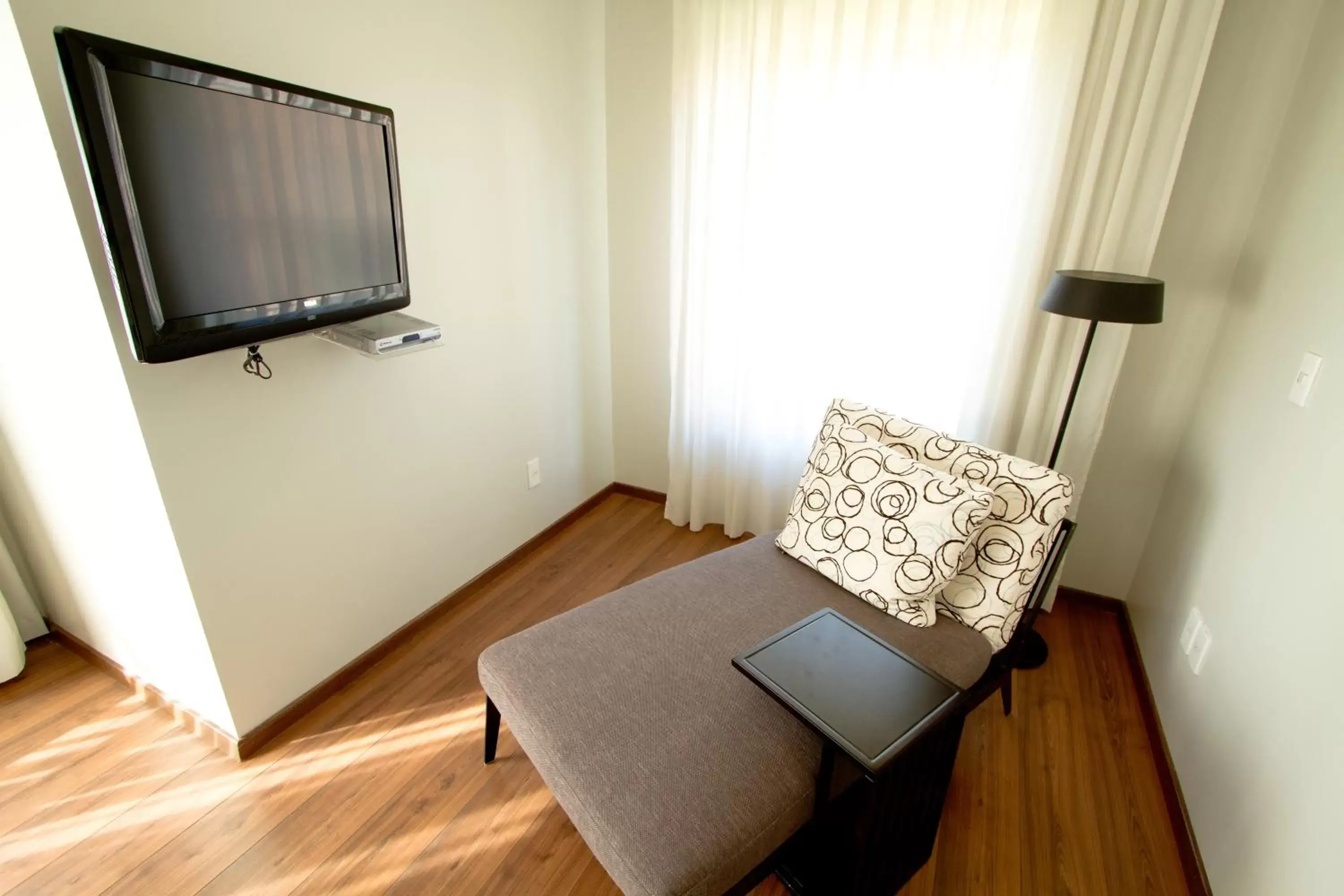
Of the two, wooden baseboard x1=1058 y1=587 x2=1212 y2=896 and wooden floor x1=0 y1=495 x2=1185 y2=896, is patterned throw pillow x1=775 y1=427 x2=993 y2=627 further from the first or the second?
wooden baseboard x1=1058 y1=587 x2=1212 y2=896

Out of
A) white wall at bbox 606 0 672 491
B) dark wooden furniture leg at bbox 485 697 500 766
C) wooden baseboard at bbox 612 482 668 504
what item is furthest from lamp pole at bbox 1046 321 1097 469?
dark wooden furniture leg at bbox 485 697 500 766

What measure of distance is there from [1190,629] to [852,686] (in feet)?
4.22

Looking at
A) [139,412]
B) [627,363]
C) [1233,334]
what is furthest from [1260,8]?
[139,412]

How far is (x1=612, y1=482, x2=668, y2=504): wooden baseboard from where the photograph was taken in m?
3.24

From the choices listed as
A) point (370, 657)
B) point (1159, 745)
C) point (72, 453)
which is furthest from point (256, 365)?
point (1159, 745)

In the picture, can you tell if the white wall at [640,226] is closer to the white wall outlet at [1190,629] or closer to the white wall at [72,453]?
the white wall at [72,453]

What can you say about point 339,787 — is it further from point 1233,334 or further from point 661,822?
point 1233,334

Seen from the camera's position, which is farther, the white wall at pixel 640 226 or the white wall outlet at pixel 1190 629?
the white wall at pixel 640 226

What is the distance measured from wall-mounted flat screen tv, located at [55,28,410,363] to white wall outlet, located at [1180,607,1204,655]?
249 cm

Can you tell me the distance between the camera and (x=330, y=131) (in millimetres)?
1494

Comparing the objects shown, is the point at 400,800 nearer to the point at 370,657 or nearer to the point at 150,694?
the point at 370,657

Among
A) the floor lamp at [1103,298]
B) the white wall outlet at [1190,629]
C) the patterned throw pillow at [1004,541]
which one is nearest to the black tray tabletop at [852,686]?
the patterned throw pillow at [1004,541]

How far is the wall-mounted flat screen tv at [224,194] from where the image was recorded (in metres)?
1.12

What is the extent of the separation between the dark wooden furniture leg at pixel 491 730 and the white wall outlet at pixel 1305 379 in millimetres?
2105
